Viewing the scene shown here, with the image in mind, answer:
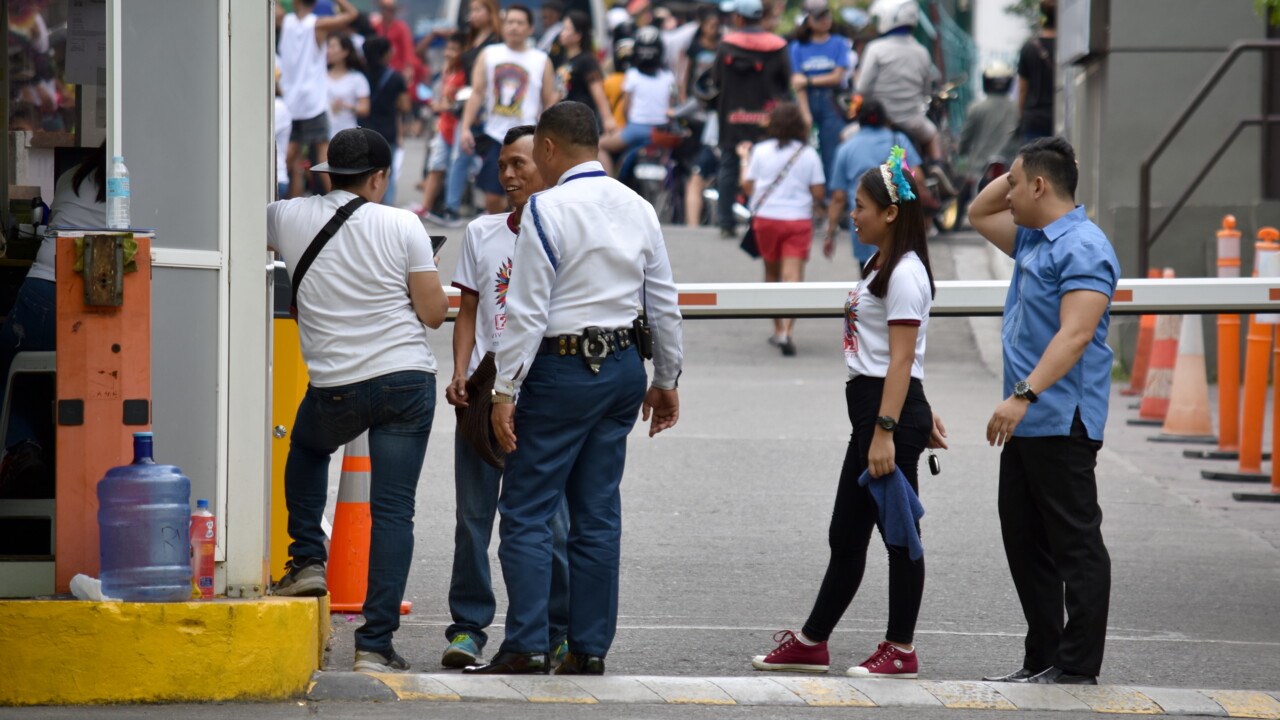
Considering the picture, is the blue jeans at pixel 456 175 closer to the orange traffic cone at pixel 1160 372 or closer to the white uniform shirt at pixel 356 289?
the orange traffic cone at pixel 1160 372

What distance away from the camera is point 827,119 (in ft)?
61.3

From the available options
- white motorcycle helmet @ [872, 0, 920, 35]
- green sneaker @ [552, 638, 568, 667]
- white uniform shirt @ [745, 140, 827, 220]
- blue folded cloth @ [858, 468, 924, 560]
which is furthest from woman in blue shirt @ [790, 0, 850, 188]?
green sneaker @ [552, 638, 568, 667]

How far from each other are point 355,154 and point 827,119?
42.4ft

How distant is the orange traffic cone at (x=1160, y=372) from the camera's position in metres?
12.6

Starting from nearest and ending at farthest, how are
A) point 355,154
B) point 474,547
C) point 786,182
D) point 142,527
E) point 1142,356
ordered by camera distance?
1. point 142,527
2. point 355,154
3. point 474,547
4. point 1142,356
5. point 786,182

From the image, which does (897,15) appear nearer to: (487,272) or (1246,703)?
(487,272)

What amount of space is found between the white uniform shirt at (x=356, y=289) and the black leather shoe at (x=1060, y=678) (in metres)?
2.26

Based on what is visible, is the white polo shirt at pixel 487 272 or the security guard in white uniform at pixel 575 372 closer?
the security guard in white uniform at pixel 575 372

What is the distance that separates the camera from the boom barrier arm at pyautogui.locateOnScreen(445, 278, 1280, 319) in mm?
7969

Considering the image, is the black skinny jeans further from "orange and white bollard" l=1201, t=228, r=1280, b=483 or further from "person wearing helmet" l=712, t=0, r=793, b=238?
"person wearing helmet" l=712, t=0, r=793, b=238

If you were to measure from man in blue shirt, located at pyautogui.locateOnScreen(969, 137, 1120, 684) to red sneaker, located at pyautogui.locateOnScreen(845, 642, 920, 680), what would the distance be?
336mm

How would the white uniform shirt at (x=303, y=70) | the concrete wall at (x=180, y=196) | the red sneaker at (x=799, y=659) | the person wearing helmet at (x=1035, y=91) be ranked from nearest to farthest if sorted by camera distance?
the concrete wall at (x=180, y=196) < the red sneaker at (x=799, y=659) < the white uniform shirt at (x=303, y=70) < the person wearing helmet at (x=1035, y=91)

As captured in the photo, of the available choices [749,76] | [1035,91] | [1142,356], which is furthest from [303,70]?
[1142,356]

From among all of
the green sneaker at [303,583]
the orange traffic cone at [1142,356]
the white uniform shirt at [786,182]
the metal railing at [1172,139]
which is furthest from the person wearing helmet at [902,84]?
the green sneaker at [303,583]
